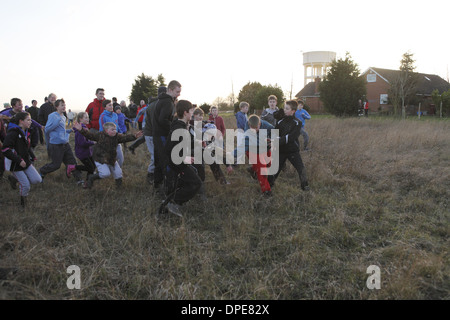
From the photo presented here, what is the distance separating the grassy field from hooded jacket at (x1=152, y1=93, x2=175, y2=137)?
1244 mm

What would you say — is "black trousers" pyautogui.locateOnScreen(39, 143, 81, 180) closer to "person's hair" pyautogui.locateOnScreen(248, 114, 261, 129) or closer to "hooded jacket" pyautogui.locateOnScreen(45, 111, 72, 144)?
"hooded jacket" pyautogui.locateOnScreen(45, 111, 72, 144)

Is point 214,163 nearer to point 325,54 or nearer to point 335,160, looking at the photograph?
point 335,160

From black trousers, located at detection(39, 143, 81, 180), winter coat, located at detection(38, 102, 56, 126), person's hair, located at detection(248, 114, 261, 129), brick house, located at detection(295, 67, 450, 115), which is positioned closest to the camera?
person's hair, located at detection(248, 114, 261, 129)

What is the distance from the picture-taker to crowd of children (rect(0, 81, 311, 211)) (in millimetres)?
4479

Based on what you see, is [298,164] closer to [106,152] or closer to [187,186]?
[187,186]

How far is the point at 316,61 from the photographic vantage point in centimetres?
5466

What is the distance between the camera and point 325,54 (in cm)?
5325

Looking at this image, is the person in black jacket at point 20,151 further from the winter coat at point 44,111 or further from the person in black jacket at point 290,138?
the winter coat at point 44,111

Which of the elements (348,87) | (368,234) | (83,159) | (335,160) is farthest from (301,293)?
(348,87)

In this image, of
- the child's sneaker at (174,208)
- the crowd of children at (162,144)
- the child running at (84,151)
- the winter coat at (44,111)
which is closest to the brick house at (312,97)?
the winter coat at (44,111)

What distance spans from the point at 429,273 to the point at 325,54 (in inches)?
2237

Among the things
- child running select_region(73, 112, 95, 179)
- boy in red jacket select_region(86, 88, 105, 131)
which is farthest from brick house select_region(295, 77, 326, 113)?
child running select_region(73, 112, 95, 179)

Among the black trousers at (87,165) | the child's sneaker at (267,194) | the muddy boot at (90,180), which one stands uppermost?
the black trousers at (87,165)

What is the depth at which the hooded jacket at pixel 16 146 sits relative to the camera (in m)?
4.73
